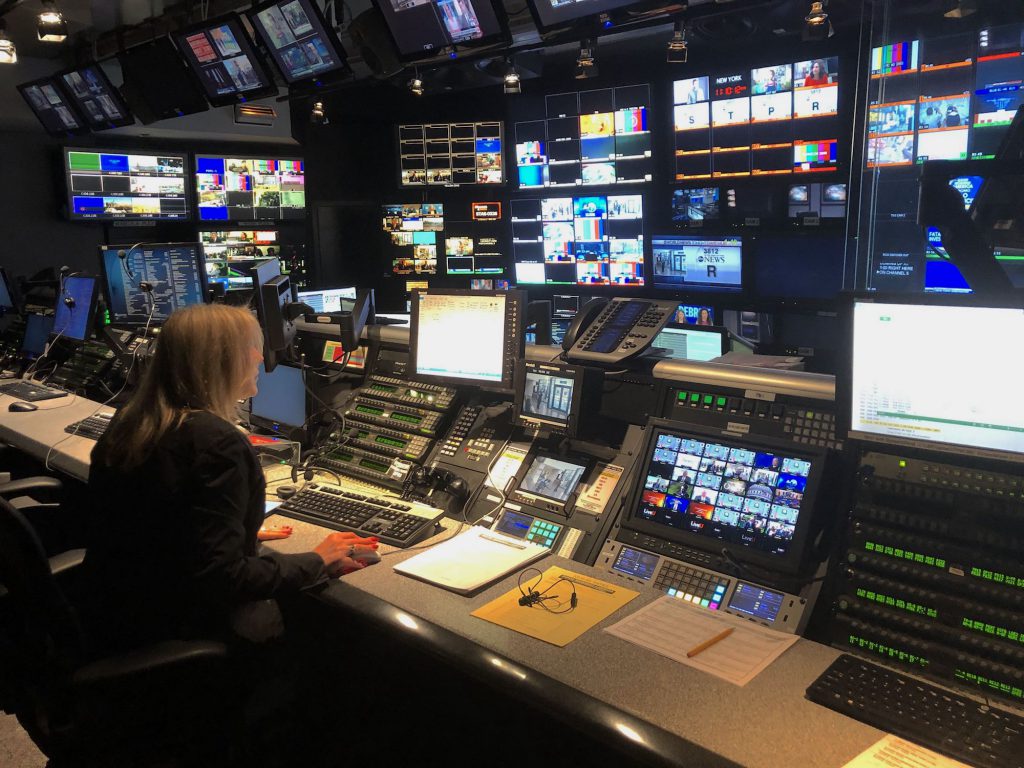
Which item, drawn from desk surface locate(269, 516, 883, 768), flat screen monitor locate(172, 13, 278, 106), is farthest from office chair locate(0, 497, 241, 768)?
flat screen monitor locate(172, 13, 278, 106)

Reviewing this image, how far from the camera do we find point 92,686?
166cm

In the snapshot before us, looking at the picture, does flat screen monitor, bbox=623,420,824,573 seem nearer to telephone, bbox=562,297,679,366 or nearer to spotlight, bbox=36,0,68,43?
telephone, bbox=562,297,679,366

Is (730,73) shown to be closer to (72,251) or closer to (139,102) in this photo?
(139,102)

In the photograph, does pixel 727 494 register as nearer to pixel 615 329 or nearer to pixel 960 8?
pixel 615 329

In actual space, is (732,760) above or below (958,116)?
below

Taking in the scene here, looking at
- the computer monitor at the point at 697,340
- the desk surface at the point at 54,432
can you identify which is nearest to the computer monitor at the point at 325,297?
the desk surface at the point at 54,432

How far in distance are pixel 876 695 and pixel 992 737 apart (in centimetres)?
18

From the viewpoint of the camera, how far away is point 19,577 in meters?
1.78

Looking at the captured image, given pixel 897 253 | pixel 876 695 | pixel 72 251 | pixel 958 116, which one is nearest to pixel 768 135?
pixel 958 116

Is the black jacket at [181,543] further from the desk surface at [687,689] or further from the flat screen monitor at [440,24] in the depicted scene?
the flat screen monitor at [440,24]

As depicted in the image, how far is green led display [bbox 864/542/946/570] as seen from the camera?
4.94 feet

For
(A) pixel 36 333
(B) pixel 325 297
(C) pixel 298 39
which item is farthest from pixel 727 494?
(B) pixel 325 297

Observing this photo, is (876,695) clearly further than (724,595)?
No

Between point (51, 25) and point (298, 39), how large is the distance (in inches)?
89.5
